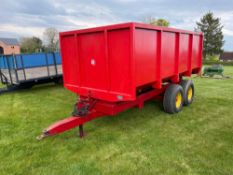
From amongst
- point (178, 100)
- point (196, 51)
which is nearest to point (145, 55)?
point (178, 100)

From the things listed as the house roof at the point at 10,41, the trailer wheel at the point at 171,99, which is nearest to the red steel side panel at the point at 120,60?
the trailer wheel at the point at 171,99

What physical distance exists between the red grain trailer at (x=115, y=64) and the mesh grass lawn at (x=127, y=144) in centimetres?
44

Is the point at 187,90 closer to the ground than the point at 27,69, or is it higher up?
closer to the ground

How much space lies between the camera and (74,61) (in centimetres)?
423

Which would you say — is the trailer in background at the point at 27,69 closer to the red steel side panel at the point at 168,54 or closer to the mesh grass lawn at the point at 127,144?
the mesh grass lawn at the point at 127,144

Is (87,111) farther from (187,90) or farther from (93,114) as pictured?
(187,90)

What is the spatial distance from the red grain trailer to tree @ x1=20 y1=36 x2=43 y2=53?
45.9 m

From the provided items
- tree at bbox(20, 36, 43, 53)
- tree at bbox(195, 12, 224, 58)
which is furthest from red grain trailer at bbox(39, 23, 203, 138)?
tree at bbox(20, 36, 43, 53)

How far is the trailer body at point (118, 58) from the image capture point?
3.37 metres

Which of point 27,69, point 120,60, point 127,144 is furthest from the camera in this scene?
point 27,69

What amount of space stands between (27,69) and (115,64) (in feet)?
21.0

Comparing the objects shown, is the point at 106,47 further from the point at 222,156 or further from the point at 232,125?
the point at 232,125

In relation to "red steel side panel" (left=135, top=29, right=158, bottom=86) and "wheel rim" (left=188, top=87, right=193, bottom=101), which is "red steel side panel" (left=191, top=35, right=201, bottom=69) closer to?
"wheel rim" (left=188, top=87, right=193, bottom=101)

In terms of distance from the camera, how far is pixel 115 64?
354cm
